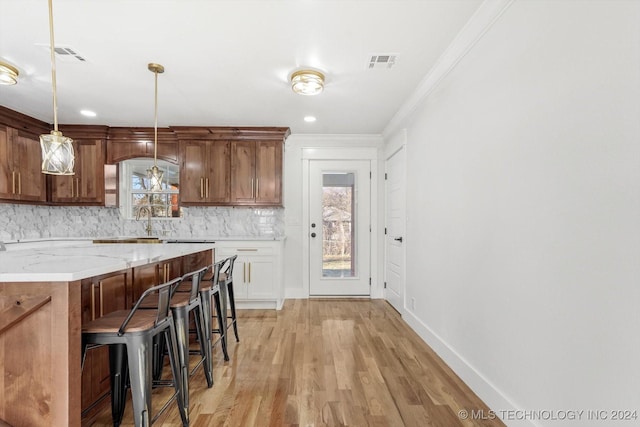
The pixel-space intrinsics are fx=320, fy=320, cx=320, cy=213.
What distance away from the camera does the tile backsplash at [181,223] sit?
4.89 meters

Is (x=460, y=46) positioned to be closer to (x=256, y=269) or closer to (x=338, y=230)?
(x=338, y=230)

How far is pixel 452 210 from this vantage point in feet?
8.48

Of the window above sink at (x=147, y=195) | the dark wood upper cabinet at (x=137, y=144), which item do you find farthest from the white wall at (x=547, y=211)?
the window above sink at (x=147, y=195)

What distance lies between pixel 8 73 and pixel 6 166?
166 cm

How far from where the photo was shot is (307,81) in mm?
2840

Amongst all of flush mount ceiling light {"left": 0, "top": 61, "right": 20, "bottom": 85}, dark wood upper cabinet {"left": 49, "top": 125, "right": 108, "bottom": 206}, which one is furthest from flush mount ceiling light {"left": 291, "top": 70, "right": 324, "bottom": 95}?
dark wood upper cabinet {"left": 49, "top": 125, "right": 108, "bottom": 206}

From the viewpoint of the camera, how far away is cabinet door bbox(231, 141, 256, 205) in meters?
4.54

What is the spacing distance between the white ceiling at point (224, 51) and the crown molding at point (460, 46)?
5cm

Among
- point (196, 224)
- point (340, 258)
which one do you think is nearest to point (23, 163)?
point (196, 224)

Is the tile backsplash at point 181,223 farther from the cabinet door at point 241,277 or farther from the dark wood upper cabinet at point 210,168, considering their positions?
the cabinet door at point 241,277

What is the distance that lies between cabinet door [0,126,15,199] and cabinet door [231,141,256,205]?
2.61m

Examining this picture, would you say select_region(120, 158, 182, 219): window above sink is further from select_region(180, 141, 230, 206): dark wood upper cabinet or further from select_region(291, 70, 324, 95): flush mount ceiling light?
select_region(291, 70, 324, 95): flush mount ceiling light

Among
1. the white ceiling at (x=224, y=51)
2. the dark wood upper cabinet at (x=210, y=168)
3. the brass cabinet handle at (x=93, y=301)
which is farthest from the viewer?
the dark wood upper cabinet at (x=210, y=168)

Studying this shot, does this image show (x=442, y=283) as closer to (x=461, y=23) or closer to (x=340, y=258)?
(x=461, y=23)
